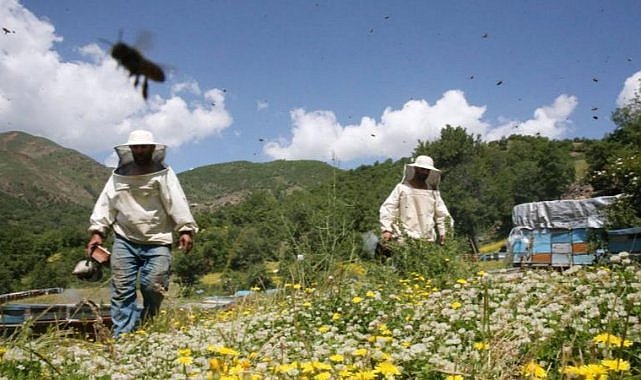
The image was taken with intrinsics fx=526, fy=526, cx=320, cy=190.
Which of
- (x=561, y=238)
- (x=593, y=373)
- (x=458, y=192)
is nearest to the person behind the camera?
(x=593, y=373)

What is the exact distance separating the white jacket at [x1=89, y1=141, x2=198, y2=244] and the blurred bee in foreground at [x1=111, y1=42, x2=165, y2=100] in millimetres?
4752

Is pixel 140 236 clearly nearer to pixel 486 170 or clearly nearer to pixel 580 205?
pixel 580 205

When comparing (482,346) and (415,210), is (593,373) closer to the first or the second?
(482,346)

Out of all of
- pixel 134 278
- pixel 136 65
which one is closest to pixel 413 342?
pixel 136 65

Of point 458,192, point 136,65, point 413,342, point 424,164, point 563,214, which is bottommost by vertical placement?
point 413,342

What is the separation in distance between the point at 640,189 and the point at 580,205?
28.3ft

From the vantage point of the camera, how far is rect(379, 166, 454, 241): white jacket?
24.8 ft

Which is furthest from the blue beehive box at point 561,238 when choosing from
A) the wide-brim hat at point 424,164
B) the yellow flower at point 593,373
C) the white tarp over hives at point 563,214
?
the yellow flower at point 593,373

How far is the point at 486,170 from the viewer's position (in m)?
72.6

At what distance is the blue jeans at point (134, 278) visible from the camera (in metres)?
5.51

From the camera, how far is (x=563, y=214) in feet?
98.5

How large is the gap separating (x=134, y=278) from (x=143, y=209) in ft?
2.54

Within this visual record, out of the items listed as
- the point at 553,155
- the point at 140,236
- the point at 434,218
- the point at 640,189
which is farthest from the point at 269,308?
the point at 553,155

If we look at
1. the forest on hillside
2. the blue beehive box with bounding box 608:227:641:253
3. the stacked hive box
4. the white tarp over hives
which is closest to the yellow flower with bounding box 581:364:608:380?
the blue beehive box with bounding box 608:227:641:253
